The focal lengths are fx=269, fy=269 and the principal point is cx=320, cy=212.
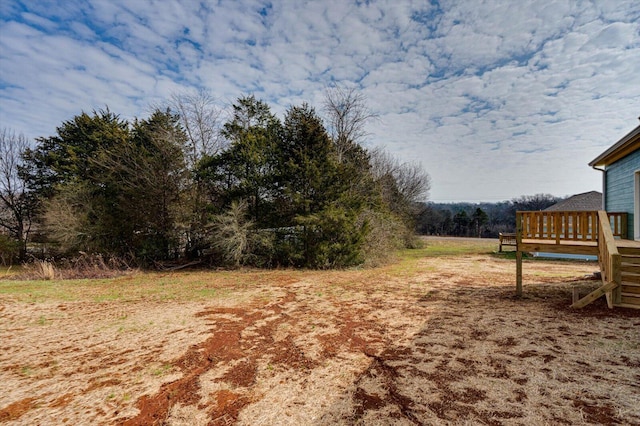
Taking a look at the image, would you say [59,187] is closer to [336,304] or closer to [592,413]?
[336,304]

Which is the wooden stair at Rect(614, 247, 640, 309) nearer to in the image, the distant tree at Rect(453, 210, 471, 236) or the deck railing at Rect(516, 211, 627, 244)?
the deck railing at Rect(516, 211, 627, 244)

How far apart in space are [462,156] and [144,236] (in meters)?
18.7

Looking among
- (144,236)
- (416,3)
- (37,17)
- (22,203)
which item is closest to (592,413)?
(416,3)

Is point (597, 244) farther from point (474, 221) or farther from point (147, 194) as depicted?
point (474, 221)

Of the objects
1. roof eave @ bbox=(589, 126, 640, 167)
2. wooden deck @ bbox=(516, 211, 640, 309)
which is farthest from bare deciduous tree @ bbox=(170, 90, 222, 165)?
roof eave @ bbox=(589, 126, 640, 167)

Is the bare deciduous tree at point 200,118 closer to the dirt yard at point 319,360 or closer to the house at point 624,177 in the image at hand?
the dirt yard at point 319,360

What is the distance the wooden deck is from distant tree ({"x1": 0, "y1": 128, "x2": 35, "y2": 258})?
84.2ft

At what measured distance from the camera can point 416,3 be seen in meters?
8.63

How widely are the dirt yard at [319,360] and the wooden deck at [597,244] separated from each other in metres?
0.38

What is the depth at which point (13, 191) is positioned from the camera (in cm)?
1728

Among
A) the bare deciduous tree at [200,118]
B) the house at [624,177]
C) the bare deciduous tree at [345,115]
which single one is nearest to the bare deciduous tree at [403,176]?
the bare deciduous tree at [345,115]

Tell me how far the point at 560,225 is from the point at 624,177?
280 cm

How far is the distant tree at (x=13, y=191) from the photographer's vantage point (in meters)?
17.1

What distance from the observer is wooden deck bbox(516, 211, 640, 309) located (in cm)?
481
